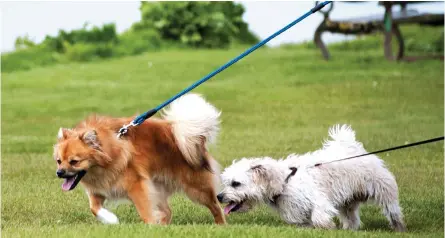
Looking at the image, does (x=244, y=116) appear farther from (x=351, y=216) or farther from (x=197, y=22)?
(x=351, y=216)

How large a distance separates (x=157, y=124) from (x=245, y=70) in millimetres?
16653

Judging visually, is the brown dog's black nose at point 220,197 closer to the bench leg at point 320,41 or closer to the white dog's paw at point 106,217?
the white dog's paw at point 106,217

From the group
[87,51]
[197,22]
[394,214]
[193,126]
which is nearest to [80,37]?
[87,51]

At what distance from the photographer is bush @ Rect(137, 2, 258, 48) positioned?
27938 mm

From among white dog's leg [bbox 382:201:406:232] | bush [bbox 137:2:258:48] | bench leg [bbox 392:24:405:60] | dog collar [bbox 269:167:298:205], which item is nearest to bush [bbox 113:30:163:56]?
bush [bbox 137:2:258:48]

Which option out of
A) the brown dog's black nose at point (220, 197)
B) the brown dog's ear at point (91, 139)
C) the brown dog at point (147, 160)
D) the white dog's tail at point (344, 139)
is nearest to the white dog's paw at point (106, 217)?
the brown dog at point (147, 160)

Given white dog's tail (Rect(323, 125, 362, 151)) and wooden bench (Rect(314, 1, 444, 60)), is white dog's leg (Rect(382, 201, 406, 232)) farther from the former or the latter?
wooden bench (Rect(314, 1, 444, 60))

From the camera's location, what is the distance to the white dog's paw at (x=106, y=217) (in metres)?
8.82

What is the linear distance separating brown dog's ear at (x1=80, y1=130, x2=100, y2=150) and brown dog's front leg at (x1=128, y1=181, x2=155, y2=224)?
502 mm

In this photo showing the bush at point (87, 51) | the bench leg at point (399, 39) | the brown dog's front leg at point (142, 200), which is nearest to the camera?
the brown dog's front leg at point (142, 200)

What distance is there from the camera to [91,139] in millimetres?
8547

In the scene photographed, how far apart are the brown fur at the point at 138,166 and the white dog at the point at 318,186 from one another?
57 cm

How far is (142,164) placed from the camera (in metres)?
8.79

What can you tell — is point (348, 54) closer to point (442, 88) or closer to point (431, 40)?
point (431, 40)
